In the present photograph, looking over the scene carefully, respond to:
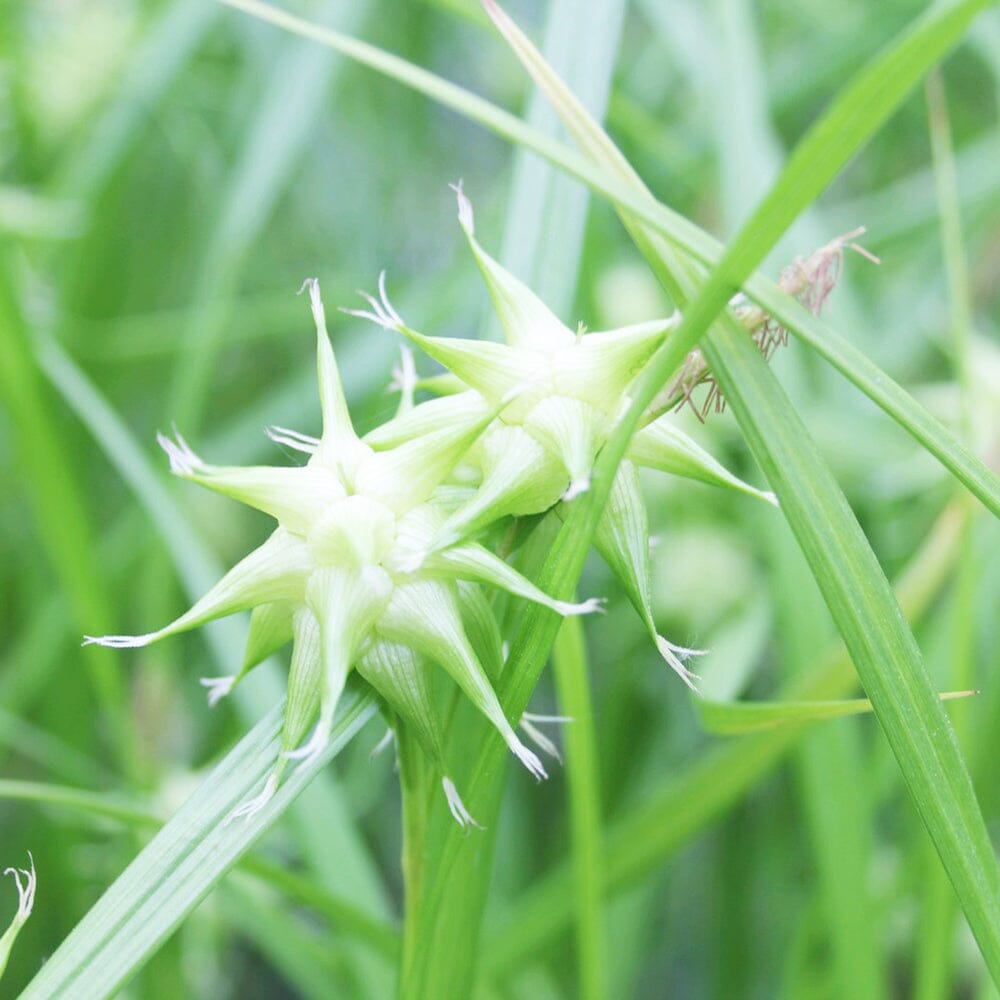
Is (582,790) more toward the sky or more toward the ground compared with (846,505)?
more toward the ground

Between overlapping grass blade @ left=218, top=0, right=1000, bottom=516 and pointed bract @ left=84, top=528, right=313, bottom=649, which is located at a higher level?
overlapping grass blade @ left=218, top=0, right=1000, bottom=516

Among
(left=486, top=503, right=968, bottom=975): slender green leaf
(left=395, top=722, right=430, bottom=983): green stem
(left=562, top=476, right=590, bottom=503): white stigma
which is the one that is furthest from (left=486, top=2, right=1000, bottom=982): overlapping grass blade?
(left=486, top=503, right=968, bottom=975): slender green leaf

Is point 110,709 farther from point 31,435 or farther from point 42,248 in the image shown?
point 42,248

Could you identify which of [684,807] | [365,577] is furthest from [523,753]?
[684,807]

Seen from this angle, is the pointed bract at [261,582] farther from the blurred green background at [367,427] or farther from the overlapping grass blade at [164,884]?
the blurred green background at [367,427]

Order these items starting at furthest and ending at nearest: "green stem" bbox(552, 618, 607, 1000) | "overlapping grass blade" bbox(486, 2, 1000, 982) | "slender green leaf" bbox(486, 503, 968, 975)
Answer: "slender green leaf" bbox(486, 503, 968, 975)
"green stem" bbox(552, 618, 607, 1000)
"overlapping grass blade" bbox(486, 2, 1000, 982)

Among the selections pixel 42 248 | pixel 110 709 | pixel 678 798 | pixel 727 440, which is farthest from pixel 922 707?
pixel 42 248

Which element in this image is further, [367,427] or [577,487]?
[367,427]

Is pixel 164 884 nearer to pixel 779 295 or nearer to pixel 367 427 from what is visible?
pixel 779 295

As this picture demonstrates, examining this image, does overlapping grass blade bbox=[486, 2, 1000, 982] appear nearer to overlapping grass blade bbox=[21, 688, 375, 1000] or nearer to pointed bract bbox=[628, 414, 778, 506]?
pointed bract bbox=[628, 414, 778, 506]
